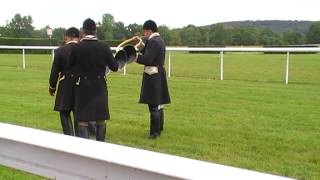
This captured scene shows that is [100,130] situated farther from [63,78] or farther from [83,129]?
[63,78]

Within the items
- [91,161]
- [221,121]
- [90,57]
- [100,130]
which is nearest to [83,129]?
[100,130]

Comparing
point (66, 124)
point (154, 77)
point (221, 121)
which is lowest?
point (221, 121)

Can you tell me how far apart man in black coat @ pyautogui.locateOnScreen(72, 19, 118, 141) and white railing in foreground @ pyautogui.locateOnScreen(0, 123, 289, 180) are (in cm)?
255

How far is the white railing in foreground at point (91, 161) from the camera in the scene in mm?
3207

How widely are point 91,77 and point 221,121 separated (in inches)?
137

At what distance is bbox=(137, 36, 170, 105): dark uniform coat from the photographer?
8.52 m

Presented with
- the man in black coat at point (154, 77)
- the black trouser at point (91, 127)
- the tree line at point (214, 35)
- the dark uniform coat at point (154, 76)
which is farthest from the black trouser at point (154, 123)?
the tree line at point (214, 35)

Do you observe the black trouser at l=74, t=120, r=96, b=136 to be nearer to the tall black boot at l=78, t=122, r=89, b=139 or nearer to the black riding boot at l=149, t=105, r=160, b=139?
the tall black boot at l=78, t=122, r=89, b=139

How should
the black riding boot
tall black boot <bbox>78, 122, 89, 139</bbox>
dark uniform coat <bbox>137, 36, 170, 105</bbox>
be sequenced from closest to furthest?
tall black boot <bbox>78, 122, 89, 139</bbox> → dark uniform coat <bbox>137, 36, 170, 105</bbox> → the black riding boot

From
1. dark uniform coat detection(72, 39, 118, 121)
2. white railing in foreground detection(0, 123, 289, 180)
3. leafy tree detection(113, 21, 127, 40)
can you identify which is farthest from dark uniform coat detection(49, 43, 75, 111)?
leafy tree detection(113, 21, 127, 40)

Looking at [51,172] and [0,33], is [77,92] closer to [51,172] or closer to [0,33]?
[51,172]

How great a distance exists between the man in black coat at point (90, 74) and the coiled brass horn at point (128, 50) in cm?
67

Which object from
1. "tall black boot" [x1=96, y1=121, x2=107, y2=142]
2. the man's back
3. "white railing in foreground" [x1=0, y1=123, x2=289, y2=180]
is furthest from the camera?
"tall black boot" [x1=96, y1=121, x2=107, y2=142]

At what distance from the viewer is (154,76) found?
8727 millimetres
